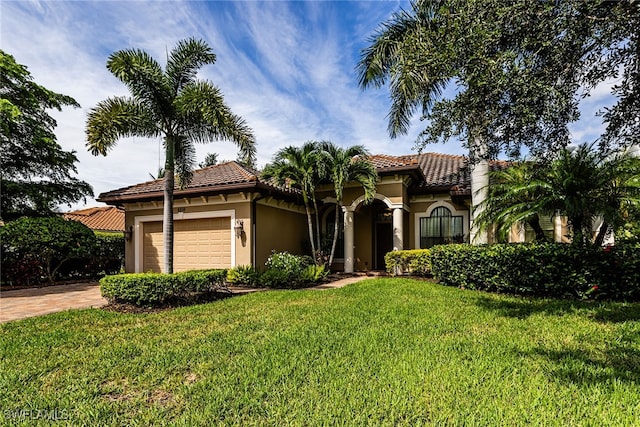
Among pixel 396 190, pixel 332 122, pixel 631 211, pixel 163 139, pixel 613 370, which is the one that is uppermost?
pixel 332 122

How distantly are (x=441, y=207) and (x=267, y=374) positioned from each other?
12.6 meters

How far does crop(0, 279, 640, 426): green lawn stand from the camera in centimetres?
315

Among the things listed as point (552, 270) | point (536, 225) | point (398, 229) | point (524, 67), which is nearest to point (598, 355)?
point (524, 67)

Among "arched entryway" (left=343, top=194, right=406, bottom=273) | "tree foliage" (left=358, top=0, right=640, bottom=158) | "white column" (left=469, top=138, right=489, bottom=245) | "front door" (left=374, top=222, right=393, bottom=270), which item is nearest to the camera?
"tree foliage" (left=358, top=0, right=640, bottom=158)

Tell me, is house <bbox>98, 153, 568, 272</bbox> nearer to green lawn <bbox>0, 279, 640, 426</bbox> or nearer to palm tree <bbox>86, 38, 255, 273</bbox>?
palm tree <bbox>86, 38, 255, 273</bbox>

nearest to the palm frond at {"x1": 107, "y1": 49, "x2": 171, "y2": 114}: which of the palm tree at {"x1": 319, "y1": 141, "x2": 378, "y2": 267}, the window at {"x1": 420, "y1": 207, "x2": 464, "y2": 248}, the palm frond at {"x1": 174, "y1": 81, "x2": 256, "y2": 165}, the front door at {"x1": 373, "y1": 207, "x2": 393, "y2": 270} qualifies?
the palm frond at {"x1": 174, "y1": 81, "x2": 256, "y2": 165}

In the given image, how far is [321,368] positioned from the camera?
409cm

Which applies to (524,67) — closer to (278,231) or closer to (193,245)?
(278,231)

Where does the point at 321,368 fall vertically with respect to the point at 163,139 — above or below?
below

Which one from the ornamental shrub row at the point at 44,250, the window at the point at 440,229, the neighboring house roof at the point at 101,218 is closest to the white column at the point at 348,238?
the window at the point at 440,229

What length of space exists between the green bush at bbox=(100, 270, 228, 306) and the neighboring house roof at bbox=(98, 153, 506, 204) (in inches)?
173

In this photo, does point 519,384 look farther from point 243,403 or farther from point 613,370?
point 243,403

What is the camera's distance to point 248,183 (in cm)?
1209

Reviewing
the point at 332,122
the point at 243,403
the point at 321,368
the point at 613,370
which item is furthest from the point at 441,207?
the point at 243,403
